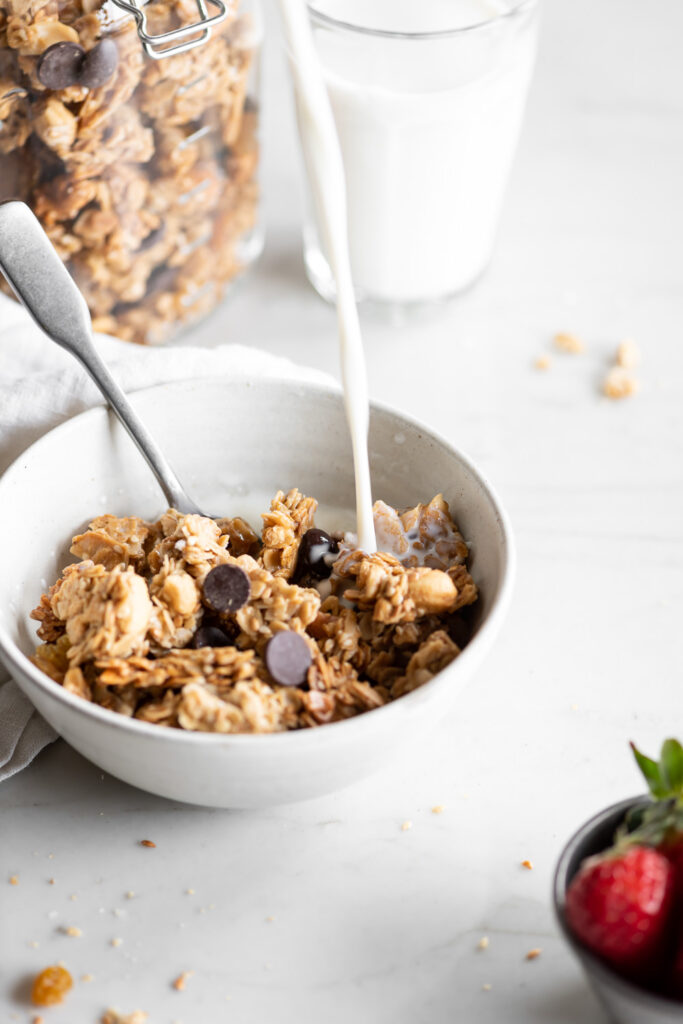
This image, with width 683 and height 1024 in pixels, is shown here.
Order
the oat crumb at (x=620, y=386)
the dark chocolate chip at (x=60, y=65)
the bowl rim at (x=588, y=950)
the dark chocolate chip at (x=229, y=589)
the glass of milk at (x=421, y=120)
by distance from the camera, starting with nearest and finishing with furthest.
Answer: the bowl rim at (x=588, y=950) → the dark chocolate chip at (x=229, y=589) → the dark chocolate chip at (x=60, y=65) → the glass of milk at (x=421, y=120) → the oat crumb at (x=620, y=386)

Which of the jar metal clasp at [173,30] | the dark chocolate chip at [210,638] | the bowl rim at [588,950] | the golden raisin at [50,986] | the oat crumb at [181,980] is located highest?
the jar metal clasp at [173,30]

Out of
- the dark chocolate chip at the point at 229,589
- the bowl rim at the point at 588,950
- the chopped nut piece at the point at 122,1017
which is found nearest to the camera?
the bowl rim at the point at 588,950

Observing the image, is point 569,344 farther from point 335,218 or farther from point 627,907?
point 627,907

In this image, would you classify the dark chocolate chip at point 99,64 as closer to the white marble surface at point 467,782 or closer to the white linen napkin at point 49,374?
the white linen napkin at point 49,374

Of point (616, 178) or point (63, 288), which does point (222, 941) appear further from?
point (616, 178)

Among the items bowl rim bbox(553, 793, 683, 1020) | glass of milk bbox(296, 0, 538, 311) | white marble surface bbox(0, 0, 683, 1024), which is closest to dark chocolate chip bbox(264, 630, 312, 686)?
white marble surface bbox(0, 0, 683, 1024)

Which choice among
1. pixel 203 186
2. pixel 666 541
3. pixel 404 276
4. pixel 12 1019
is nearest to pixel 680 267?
pixel 404 276

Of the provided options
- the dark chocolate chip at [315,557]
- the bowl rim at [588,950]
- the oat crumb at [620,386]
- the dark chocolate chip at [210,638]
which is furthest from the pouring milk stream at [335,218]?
the oat crumb at [620,386]
